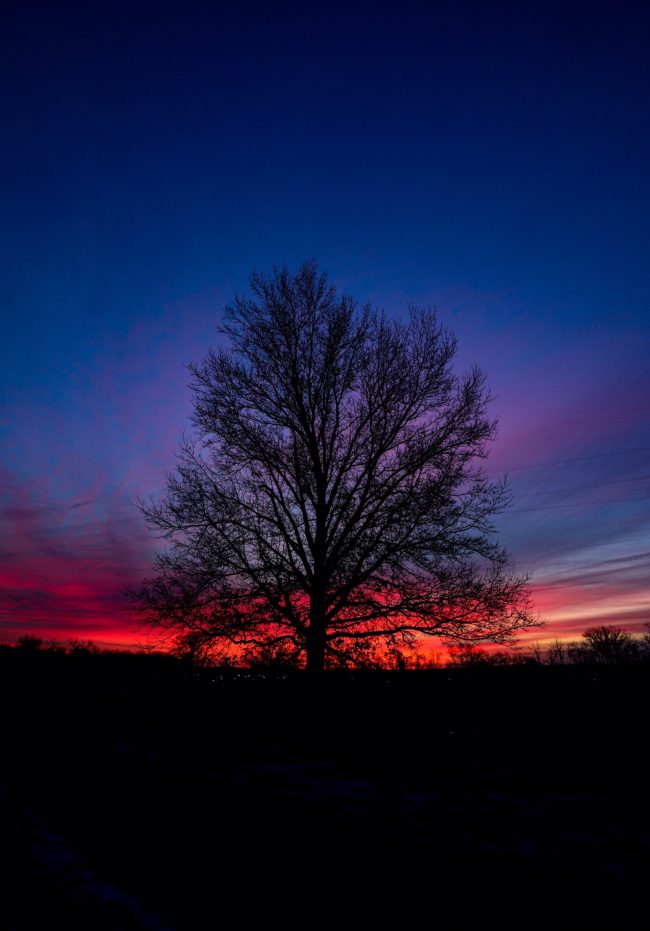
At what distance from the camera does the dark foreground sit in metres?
1.89

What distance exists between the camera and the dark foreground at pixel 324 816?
189cm

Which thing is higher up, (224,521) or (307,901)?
(224,521)

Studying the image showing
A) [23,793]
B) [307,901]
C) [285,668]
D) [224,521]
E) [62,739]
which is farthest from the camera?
[224,521]

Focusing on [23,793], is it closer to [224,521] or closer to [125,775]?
[125,775]

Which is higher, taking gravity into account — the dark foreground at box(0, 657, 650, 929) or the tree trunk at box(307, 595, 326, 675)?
the tree trunk at box(307, 595, 326, 675)

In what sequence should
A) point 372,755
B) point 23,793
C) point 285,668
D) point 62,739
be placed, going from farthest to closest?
point 285,668
point 62,739
point 372,755
point 23,793

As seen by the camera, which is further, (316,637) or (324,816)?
(316,637)

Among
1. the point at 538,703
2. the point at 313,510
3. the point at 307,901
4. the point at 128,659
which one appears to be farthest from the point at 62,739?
the point at 128,659

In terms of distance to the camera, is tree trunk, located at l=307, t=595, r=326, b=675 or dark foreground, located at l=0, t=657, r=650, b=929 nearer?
dark foreground, located at l=0, t=657, r=650, b=929

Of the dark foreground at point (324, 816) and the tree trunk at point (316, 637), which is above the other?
the tree trunk at point (316, 637)

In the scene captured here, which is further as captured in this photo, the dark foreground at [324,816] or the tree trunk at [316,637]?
the tree trunk at [316,637]

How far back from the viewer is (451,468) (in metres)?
13.7

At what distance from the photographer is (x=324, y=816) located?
9.14 ft

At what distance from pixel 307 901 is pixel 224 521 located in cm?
1190
